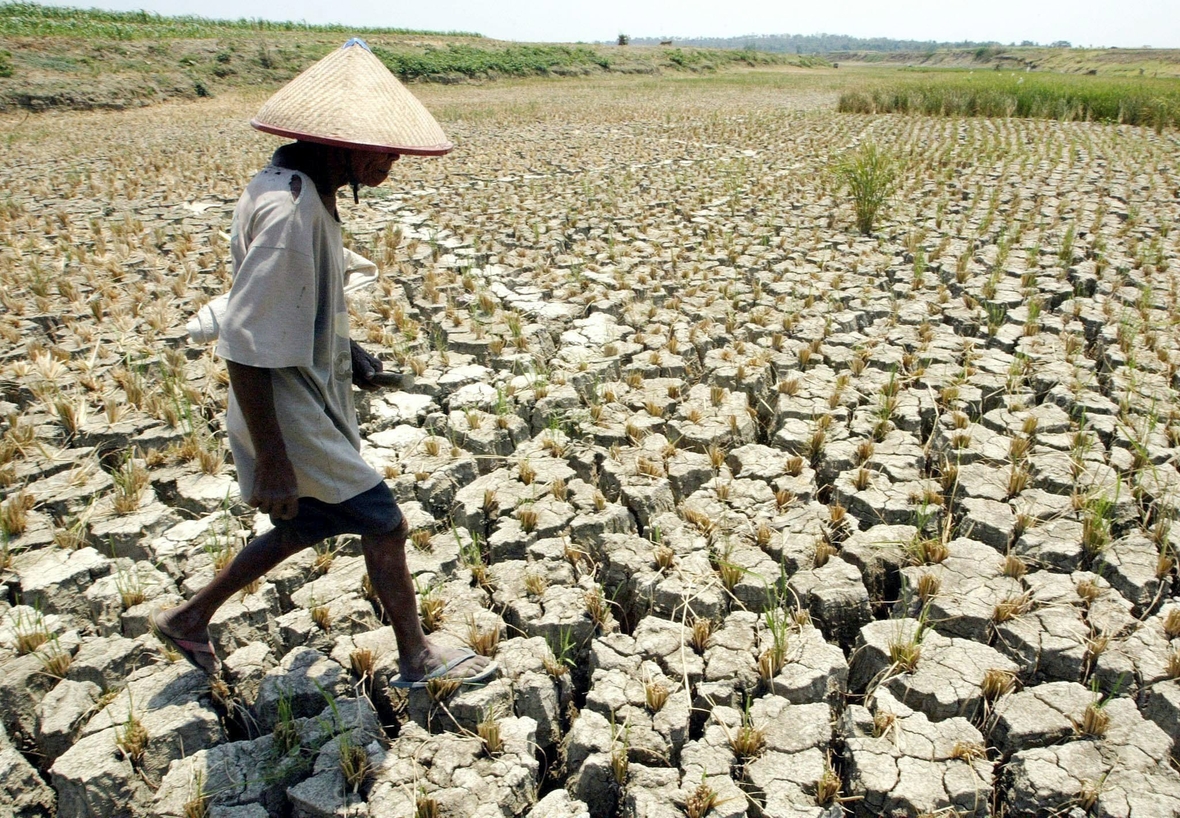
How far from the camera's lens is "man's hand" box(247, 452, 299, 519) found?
1875 millimetres

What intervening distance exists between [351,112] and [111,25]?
116ft

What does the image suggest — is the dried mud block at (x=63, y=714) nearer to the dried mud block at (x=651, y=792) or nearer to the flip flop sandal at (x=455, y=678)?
the flip flop sandal at (x=455, y=678)

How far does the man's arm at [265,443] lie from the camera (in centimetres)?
180

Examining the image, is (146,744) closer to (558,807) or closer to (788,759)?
(558,807)

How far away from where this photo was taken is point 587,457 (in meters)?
A: 3.31

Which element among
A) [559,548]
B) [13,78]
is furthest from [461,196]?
[13,78]

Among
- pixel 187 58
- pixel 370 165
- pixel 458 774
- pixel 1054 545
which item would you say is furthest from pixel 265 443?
pixel 187 58

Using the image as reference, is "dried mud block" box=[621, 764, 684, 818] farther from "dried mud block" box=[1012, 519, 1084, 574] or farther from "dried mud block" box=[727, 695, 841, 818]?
"dried mud block" box=[1012, 519, 1084, 574]

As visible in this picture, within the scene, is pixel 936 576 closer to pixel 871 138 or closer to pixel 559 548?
pixel 559 548

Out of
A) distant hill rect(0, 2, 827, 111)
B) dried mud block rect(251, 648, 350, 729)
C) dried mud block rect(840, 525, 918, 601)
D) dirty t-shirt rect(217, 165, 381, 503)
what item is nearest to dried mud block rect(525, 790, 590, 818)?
dried mud block rect(251, 648, 350, 729)

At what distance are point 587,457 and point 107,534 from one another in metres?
1.75

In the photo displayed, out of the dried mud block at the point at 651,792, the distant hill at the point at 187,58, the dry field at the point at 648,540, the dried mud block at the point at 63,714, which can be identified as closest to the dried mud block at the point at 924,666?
the dry field at the point at 648,540

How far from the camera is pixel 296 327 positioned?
1.79 m

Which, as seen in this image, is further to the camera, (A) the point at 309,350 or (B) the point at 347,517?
(B) the point at 347,517
